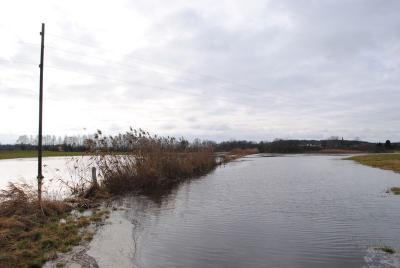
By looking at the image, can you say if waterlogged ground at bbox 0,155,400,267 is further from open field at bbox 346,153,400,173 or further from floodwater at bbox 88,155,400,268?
open field at bbox 346,153,400,173

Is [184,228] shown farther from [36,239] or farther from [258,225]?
[36,239]

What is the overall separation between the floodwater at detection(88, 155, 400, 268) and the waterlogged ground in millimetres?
18

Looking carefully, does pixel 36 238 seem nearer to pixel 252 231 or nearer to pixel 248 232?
pixel 248 232

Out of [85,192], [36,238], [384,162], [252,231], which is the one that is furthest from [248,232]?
[384,162]

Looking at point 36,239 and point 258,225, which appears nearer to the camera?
point 36,239

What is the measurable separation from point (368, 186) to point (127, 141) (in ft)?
41.3

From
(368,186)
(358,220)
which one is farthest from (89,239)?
(368,186)

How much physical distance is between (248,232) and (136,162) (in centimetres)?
1081

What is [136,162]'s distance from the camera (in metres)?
19.4

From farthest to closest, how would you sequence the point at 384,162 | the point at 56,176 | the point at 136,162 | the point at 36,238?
1. the point at 384,162
2. the point at 56,176
3. the point at 136,162
4. the point at 36,238

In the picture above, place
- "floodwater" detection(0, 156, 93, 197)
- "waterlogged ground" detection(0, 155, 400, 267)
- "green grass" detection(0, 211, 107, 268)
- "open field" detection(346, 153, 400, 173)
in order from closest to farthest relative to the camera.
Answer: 1. "green grass" detection(0, 211, 107, 268)
2. "waterlogged ground" detection(0, 155, 400, 267)
3. "floodwater" detection(0, 156, 93, 197)
4. "open field" detection(346, 153, 400, 173)

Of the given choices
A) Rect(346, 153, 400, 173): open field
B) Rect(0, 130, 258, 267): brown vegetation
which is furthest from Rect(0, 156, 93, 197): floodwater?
Rect(346, 153, 400, 173): open field

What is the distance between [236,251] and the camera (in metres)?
7.84

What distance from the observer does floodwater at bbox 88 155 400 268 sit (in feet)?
23.9
